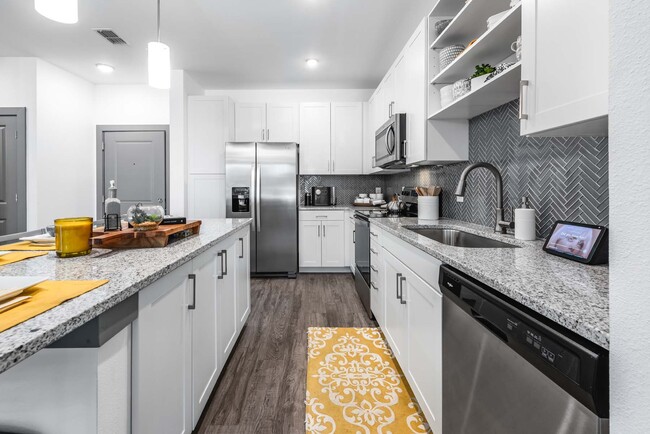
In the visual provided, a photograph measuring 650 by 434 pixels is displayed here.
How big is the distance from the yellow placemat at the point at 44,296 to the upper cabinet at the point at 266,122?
396 cm

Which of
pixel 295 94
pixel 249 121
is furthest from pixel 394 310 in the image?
pixel 295 94

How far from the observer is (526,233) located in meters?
1.60

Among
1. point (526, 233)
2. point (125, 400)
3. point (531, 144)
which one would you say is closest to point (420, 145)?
point (531, 144)

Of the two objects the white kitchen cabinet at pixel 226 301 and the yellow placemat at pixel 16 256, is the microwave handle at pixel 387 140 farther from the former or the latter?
the yellow placemat at pixel 16 256

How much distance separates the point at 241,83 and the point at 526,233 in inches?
170

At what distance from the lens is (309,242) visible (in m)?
4.51

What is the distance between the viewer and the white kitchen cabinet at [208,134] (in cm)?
445

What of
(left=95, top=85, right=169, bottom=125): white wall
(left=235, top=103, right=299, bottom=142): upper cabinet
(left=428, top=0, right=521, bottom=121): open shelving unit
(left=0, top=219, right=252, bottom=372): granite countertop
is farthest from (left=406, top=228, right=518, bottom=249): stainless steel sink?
(left=95, top=85, right=169, bottom=125): white wall

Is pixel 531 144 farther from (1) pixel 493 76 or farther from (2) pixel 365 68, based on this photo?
(2) pixel 365 68

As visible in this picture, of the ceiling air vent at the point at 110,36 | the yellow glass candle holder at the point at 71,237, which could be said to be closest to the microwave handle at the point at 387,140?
the yellow glass candle holder at the point at 71,237

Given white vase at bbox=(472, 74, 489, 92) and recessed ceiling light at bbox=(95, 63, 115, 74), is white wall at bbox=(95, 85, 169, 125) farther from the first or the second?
white vase at bbox=(472, 74, 489, 92)

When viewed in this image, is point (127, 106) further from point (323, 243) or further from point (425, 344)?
point (425, 344)

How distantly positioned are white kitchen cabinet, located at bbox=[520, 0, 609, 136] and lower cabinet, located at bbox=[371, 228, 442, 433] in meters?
0.66

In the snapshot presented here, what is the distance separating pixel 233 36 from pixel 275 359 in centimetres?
309
